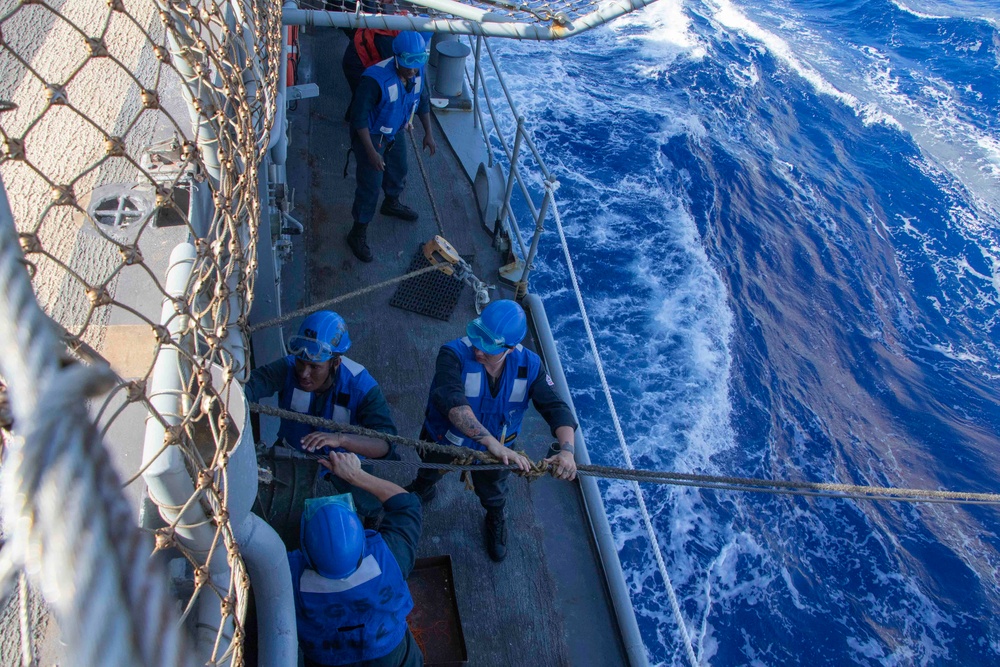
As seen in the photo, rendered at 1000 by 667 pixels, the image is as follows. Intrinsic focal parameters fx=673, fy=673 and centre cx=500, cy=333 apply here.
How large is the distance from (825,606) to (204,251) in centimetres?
845

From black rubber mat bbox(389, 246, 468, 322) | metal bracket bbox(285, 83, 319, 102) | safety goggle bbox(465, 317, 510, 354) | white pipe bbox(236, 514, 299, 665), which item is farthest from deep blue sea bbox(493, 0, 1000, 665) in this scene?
white pipe bbox(236, 514, 299, 665)

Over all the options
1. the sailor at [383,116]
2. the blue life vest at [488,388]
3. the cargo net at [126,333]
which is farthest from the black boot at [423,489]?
the cargo net at [126,333]

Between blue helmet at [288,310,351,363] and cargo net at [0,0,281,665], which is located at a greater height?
cargo net at [0,0,281,665]

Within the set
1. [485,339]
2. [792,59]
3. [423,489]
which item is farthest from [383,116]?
[792,59]

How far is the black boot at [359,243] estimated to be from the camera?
5.91m

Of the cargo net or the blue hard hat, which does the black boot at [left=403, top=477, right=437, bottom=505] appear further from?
the cargo net

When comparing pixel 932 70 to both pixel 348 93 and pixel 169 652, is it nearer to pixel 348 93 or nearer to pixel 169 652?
pixel 348 93

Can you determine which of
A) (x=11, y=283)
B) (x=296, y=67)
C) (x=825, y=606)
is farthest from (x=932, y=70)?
(x=11, y=283)

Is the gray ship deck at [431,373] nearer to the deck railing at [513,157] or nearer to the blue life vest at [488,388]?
the deck railing at [513,157]

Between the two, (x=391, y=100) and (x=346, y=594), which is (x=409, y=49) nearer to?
(x=391, y=100)

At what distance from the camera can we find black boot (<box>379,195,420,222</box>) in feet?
20.8

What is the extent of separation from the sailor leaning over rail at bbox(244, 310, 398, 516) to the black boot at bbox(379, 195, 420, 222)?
310 cm

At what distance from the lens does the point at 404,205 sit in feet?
21.4

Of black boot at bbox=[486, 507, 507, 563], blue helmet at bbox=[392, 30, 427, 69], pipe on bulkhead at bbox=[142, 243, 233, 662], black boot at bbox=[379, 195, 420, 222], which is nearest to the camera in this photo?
pipe on bulkhead at bbox=[142, 243, 233, 662]
